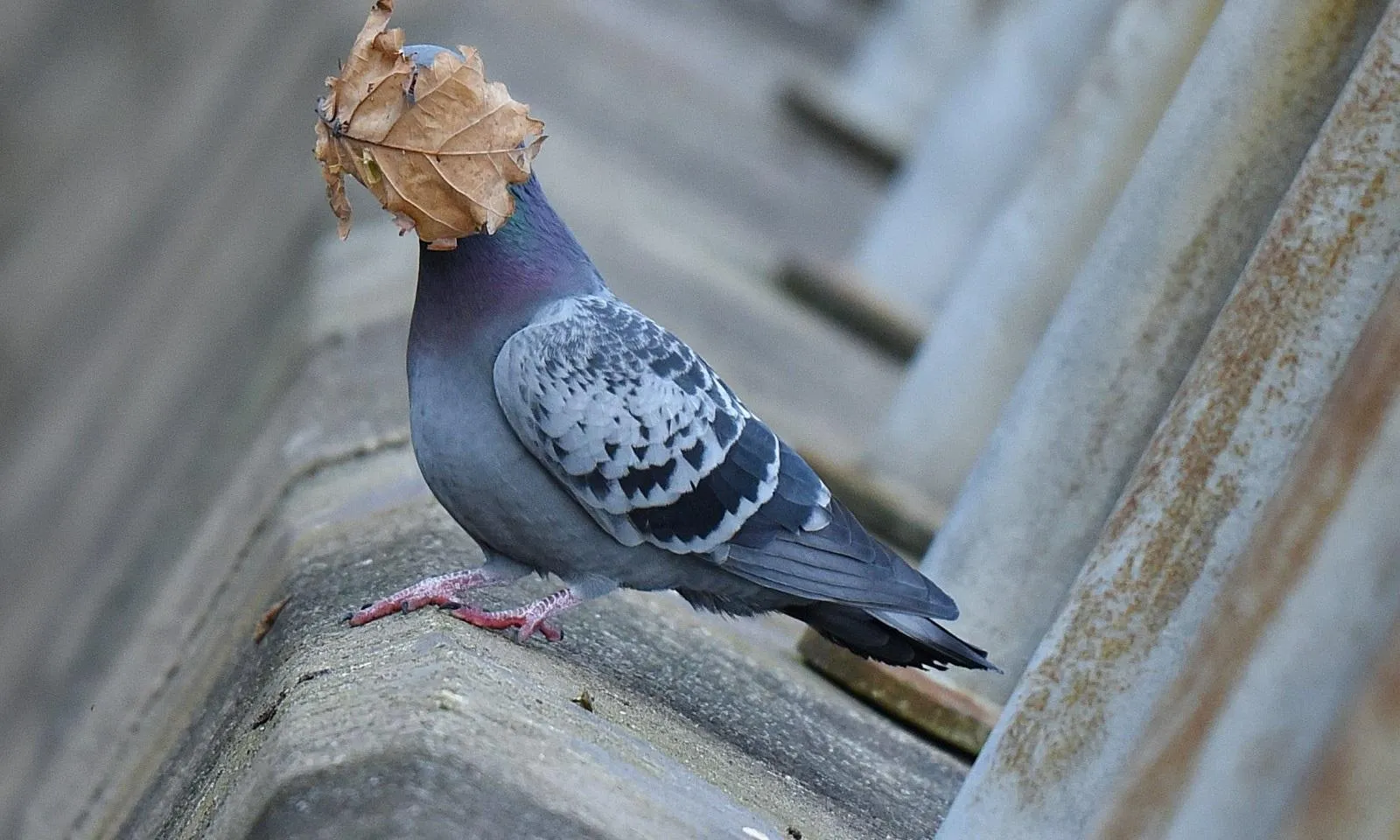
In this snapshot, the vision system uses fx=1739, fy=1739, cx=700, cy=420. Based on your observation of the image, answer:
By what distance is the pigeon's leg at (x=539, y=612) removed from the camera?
3586mm

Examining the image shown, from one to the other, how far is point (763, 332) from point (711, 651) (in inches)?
171

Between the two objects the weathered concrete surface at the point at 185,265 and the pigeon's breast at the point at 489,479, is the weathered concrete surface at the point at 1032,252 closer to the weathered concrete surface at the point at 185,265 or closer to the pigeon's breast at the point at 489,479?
the weathered concrete surface at the point at 185,265

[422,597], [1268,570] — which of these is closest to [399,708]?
[422,597]

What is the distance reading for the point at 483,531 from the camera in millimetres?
3652

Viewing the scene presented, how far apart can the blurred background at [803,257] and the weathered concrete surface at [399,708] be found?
0.49 meters

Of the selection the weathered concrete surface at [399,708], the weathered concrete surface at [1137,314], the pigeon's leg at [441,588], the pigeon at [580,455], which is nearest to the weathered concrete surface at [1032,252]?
the weathered concrete surface at [1137,314]

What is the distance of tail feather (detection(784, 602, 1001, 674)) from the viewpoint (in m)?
3.95

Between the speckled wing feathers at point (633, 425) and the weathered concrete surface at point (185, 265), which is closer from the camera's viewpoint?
the speckled wing feathers at point (633, 425)

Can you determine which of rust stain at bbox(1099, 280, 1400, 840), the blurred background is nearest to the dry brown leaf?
the blurred background

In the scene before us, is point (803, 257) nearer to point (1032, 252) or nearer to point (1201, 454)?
point (1032, 252)

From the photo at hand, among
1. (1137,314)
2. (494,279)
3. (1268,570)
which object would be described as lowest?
(494,279)

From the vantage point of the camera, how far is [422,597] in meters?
3.61

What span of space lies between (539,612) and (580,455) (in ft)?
1.21

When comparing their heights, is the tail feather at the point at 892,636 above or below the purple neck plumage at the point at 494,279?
below
